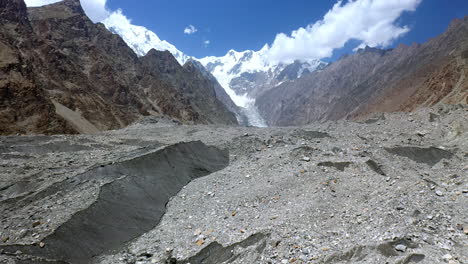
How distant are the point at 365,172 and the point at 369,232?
475cm

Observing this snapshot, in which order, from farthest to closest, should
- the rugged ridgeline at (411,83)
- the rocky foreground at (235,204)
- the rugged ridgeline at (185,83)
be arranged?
1. the rugged ridgeline at (185,83)
2. the rugged ridgeline at (411,83)
3. the rocky foreground at (235,204)

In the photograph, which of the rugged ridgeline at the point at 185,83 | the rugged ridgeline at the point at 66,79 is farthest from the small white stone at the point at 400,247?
the rugged ridgeline at the point at 185,83

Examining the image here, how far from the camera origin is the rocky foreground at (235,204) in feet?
24.4

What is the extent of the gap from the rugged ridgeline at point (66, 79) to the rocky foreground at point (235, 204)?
21003mm

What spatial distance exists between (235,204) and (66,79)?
56.8 m

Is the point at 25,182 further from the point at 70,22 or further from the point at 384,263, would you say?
the point at 70,22

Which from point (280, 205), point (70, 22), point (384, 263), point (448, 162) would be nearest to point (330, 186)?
point (280, 205)

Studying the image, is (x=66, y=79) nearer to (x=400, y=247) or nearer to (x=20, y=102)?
(x=20, y=102)

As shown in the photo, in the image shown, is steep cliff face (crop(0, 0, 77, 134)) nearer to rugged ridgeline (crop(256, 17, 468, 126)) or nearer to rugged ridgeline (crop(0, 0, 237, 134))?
rugged ridgeline (crop(0, 0, 237, 134))

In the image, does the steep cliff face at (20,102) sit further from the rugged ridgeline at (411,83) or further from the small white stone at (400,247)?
the rugged ridgeline at (411,83)

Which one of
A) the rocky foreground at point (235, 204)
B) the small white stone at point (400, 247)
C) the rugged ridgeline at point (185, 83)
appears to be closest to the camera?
the small white stone at point (400, 247)

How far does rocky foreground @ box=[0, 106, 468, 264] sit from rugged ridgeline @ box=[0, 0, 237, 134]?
21.0 m

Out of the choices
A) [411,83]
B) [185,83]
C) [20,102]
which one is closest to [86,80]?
[20,102]

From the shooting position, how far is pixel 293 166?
13.5m
